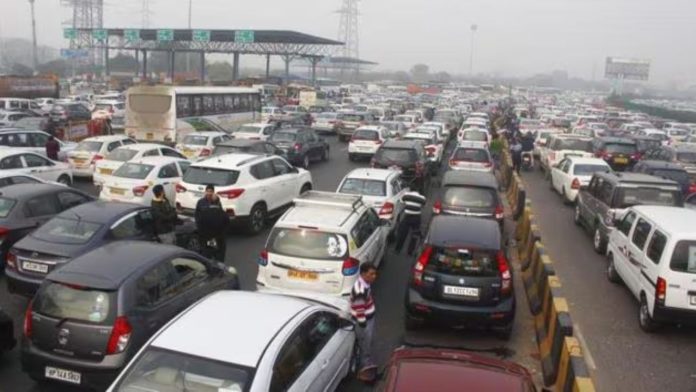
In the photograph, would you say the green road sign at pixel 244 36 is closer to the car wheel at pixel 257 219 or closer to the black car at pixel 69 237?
the car wheel at pixel 257 219

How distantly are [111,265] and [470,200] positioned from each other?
8121 mm

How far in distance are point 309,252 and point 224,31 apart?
67.1 m

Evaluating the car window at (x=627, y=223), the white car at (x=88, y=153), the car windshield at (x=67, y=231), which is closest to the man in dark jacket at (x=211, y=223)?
the car windshield at (x=67, y=231)

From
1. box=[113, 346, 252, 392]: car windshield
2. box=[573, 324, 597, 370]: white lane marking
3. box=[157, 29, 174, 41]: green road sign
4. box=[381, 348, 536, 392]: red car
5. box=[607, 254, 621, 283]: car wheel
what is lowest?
box=[573, 324, 597, 370]: white lane marking

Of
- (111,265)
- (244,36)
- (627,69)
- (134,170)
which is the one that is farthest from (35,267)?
(627,69)

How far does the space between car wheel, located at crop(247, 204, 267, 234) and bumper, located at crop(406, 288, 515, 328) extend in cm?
Answer: 645

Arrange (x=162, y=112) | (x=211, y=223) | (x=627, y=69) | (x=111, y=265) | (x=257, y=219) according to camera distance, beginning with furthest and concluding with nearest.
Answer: (x=627, y=69)
(x=162, y=112)
(x=257, y=219)
(x=211, y=223)
(x=111, y=265)

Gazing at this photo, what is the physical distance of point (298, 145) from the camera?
83.2 ft

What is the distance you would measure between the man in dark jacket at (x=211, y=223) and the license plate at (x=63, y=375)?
4.91m

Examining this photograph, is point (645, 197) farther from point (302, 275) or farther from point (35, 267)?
point (35, 267)

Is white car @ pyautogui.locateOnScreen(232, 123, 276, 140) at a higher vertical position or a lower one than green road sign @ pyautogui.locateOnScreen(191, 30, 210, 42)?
lower

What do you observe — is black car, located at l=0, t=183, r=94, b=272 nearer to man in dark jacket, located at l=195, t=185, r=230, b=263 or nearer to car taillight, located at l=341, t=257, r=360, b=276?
man in dark jacket, located at l=195, t=185, r=230, b=263

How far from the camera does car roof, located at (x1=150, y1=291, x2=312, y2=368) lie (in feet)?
17.2

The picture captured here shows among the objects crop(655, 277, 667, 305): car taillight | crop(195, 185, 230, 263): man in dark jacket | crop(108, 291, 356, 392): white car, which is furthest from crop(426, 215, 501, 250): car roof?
crop(195, 185, 230, 263): man in dark jacket
